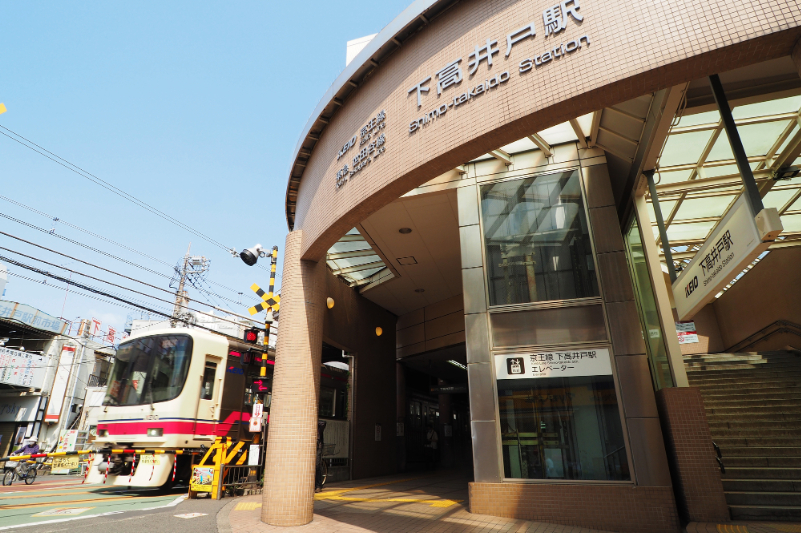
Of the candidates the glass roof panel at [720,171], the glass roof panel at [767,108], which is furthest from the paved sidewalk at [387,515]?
the glass roof panel at [720,171]

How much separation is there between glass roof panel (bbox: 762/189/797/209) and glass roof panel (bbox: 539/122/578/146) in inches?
198

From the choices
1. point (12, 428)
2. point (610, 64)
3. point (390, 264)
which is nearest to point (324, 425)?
point (390, 264)

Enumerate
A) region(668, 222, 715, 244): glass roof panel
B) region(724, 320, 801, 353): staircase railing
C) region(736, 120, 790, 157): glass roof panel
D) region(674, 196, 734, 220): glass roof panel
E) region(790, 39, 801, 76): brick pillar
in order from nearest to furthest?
region(790, 39, 801, 76): brick pillar → region(736, 120, 790, 157): glass roof panel → region(674, 196, 734, 220): glass roof panel → region(668, 222, 715, 244): glass roof panel → region(724, 320, 801, 353): staircase railing

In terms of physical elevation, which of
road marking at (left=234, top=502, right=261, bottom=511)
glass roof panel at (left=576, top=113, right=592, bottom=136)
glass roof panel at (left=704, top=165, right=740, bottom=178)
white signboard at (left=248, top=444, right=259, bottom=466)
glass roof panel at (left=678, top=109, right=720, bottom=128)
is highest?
glass roof panel at (left=576, top=113, right=592, bottom=136)

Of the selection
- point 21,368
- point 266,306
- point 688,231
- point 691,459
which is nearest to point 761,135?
point 688,231

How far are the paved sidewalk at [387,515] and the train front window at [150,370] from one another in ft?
9.46

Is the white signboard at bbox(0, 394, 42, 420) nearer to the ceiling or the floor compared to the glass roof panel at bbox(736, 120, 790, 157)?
nearer to the floor

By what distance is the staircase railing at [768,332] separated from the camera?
11.9 m

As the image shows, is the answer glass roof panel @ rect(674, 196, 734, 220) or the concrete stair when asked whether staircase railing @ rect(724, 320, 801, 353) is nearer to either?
the concrete stair

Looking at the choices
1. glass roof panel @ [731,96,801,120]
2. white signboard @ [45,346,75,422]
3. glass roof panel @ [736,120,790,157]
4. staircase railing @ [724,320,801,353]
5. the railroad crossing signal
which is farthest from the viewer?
white signboard @ [45,346,75,422]

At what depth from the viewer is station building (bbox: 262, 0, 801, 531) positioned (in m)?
3.90

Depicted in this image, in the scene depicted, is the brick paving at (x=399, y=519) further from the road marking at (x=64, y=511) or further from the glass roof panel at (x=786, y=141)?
the glass roof panel at (x=786, y=141)

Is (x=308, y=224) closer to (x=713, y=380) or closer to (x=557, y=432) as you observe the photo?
(x=557, y=432)

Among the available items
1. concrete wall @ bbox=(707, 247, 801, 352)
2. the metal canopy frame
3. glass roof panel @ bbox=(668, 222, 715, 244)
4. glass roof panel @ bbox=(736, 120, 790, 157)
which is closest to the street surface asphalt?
the metal canopy frame
